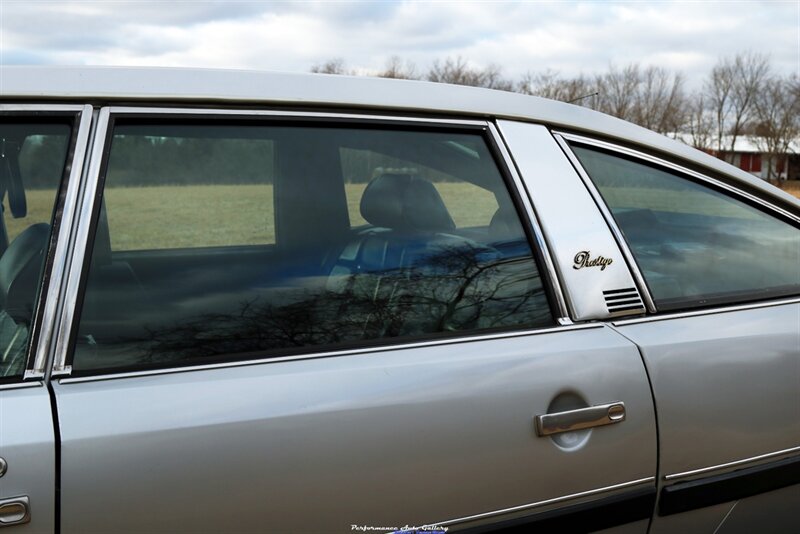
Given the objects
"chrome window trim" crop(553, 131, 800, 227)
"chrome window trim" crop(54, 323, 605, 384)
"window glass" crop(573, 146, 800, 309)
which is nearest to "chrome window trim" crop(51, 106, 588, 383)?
"chrome window trim" crop(54, 323, 605, 384)

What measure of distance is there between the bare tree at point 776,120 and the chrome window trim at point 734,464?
58590 millimetres

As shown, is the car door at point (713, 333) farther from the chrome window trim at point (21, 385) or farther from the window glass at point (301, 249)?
the chrome window trim at point (21, 385)

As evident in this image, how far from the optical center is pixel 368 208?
2.03 meters

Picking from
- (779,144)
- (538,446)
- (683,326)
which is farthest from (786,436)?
(779,144)

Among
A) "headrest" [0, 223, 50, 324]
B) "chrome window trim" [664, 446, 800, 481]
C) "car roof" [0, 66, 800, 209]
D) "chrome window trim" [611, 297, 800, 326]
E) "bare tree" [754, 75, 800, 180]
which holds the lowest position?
"chrome window trim" [664, 446, 800, 481]

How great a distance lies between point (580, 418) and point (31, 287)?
118cm

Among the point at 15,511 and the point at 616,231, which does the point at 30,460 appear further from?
the point at 616,231

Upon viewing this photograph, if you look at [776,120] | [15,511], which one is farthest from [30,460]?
[776,120]

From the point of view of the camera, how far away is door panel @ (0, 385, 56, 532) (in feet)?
4.27

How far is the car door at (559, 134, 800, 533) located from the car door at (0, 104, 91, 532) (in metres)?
1.19

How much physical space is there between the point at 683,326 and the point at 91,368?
1.37 metres

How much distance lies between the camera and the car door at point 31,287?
131 cm

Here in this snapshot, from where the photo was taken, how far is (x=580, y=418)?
1.67 metres

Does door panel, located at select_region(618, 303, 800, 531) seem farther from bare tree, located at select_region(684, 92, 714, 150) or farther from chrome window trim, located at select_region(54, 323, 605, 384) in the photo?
bare tree, located at select_region(684, 92, 714, 150)
